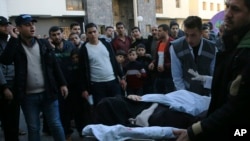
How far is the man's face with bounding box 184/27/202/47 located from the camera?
404 cm

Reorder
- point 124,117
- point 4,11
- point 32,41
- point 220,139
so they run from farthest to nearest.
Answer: point 4,11 → point 32,41 → point 124,117 → point 220,139

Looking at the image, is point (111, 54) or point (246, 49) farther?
point (111, 54)

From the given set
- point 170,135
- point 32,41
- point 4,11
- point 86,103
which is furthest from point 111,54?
point 4,11

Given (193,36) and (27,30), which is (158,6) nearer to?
(27,30)

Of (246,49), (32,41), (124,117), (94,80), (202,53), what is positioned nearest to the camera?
(246,49)

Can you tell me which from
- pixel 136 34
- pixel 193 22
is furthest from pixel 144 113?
pixel 136 34

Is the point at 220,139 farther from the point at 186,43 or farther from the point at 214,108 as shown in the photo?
the point at 186,43

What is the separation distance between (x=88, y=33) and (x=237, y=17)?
3.53 m

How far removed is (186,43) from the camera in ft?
13.7

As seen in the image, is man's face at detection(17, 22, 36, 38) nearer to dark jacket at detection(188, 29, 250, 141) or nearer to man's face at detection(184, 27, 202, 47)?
man's face at detection(184, 27, 202, 47)

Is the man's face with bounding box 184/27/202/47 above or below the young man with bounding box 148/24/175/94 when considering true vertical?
above

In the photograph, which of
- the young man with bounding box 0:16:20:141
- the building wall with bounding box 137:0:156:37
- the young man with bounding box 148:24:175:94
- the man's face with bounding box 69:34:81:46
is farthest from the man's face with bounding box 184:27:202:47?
the building wall with bounding box 137:0:156:37

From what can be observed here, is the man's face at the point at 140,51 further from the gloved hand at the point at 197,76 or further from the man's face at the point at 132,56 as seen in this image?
the gloved hand at the point at 197,76

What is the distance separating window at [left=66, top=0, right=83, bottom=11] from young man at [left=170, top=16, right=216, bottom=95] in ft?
66.5
